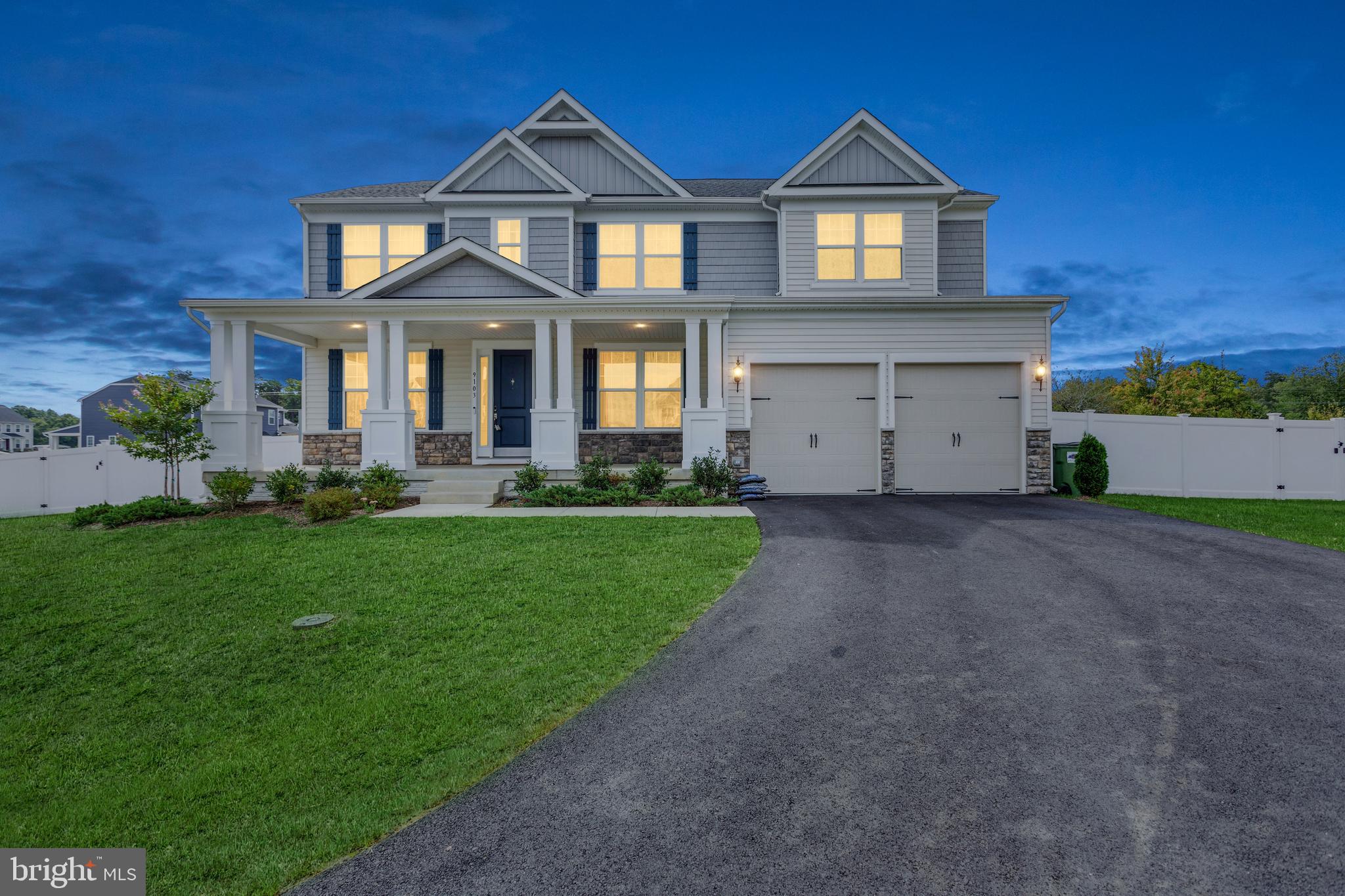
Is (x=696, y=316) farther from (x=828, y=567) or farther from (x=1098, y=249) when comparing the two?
(x=1098, y=249)

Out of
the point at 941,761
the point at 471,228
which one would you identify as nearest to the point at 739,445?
the point at 471,228

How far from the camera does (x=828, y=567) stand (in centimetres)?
610

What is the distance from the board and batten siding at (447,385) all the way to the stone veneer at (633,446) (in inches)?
113

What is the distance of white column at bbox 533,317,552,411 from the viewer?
11250 millimetres

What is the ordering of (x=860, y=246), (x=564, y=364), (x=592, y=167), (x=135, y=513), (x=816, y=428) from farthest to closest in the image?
(x=592, y=167) < (x=860, y=246) < (x=816, y=428) < (x=564, y=364) < (x=135, y=513)

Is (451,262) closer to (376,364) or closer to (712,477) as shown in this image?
(376,364)

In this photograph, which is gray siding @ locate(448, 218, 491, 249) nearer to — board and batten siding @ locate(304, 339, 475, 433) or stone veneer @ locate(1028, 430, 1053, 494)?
board and batten siding @ locate(304, 339, 475, 433)

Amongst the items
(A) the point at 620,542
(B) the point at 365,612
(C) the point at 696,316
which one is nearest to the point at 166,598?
(B) the point at 365,612

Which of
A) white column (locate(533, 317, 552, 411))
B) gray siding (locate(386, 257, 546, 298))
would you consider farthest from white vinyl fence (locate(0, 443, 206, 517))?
white column (locate(533, 317, 552, 411))

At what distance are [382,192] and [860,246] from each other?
452 inches

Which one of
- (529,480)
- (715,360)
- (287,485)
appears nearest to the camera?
(287,485)

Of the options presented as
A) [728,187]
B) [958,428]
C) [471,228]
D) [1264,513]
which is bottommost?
[1264,513]

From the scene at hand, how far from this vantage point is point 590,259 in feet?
45.0

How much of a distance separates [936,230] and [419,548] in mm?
12637
